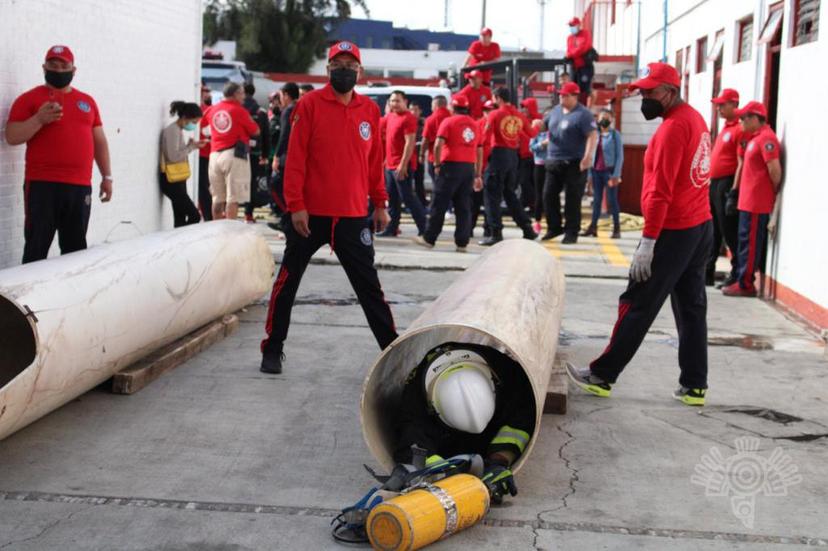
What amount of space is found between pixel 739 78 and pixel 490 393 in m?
9.12

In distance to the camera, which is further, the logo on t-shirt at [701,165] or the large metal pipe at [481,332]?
the logo on t-shirt at [701,165]

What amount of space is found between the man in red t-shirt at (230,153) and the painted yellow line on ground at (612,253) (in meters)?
4.44

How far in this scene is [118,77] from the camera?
35.3 ft

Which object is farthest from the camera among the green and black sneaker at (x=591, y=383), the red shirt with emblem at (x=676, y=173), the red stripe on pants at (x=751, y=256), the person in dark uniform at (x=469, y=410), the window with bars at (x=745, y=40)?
the window with bars at (x=745, y=40)

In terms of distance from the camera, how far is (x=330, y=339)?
26.2 ft

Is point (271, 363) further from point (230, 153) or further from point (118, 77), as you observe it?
point (230, 153)

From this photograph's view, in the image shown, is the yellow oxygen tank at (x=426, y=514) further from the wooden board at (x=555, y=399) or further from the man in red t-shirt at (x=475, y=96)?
the man in red t-shirt at (x=475, y=96)

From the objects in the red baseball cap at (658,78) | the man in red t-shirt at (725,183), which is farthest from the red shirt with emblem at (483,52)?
the red baseball cap at (658,78)

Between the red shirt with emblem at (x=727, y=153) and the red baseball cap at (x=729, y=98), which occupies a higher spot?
the red baseball cap at (x=729, y=98)

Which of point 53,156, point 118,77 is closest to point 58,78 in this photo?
point 53,156

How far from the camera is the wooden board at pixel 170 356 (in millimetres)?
6250

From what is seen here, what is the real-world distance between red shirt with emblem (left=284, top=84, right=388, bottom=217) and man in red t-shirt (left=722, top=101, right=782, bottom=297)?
493cm

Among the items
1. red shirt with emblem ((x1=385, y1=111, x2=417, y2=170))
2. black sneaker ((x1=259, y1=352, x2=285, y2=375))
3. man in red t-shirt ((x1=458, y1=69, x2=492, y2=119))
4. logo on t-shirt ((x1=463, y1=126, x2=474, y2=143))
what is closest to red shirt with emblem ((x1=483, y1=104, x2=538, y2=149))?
logo on t-shirt ((x1=463, y1=126, x2=474, y2=143))

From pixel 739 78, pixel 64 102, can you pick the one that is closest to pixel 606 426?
pixel 64 102
